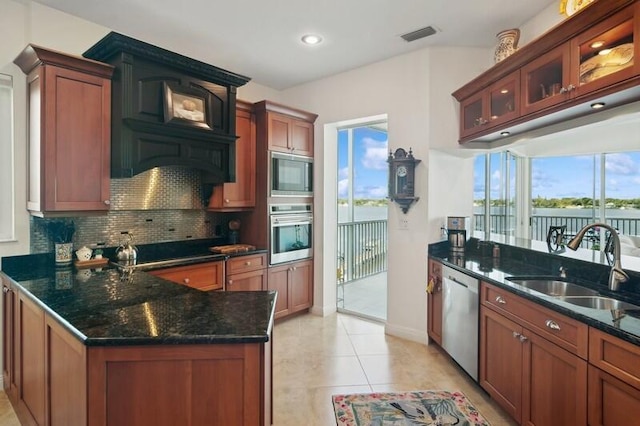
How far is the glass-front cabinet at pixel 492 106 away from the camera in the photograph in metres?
2.63

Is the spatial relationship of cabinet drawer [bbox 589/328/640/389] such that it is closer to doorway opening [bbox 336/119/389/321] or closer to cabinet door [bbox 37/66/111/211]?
cabinet door [bbox 37/66/111/211]

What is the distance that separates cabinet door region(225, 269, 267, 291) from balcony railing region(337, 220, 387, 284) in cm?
147

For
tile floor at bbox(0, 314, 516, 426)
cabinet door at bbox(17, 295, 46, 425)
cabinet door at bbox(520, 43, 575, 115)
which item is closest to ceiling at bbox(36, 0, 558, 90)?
cabinet door at bbox(520, 43, 575, 115)

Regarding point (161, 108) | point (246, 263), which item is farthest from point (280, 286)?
point (161, 108)

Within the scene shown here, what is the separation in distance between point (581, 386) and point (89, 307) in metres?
2.39

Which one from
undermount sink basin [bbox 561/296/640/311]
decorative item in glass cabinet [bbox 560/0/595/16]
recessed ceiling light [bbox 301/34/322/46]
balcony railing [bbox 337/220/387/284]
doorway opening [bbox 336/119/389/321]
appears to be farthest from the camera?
balcony railing [bbox 337/220/387/284]

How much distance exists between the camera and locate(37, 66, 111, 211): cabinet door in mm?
2426

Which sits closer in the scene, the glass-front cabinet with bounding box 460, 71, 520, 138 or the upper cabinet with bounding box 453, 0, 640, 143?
the upper cabinet with bounding box 453, 0, 640, 143

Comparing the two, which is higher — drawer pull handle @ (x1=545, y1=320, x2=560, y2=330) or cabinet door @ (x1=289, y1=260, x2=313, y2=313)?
drawer pull handle @ (x1=545, y1=320, x2=560, y2=330)

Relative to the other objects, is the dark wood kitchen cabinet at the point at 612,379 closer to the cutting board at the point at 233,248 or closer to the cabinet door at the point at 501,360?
the cabinet door at the point at 501,360

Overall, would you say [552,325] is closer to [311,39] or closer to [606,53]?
[606,53]

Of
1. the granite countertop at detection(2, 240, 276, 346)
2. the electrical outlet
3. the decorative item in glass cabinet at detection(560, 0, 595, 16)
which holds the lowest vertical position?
the granite countertop at detection(2, 240, 276, 346)

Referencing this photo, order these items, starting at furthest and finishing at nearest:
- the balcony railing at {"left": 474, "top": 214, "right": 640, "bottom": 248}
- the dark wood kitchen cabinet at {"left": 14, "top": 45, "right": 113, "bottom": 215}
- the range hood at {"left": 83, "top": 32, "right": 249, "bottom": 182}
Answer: the balcony railing at {"left": 474, "top": 214, "right": 640, "bottom": 248}, the range hood at {"left": 83, "top": 32, "right": 249, "bottom": 182}, the dark wood kitchen cabinet at {"left": 14, "top": 45, "right": 113, "bottom": 215}

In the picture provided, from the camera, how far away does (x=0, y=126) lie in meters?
A: 2.70
